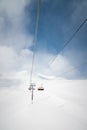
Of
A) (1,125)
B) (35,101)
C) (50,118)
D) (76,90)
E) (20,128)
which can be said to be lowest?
(1,125)

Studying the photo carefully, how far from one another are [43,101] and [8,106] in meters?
18.6

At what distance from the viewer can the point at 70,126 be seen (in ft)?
65.1

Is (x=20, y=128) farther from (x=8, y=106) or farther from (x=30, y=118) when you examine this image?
(x=8, y=106)

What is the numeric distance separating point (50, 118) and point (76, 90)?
1519 cm

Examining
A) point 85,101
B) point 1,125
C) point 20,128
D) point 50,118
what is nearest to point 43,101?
point 50,118

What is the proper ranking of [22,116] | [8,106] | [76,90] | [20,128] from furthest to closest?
1. [8,106]
2. [22,116]
3. [20,128]
4. [76,90]

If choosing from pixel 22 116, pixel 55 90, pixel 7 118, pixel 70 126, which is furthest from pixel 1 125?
pixel 55 90

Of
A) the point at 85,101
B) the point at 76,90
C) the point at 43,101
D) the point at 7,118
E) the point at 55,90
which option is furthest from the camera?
the point at 7,118

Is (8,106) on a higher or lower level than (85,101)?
lower

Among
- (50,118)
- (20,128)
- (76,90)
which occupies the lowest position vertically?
(20,128)

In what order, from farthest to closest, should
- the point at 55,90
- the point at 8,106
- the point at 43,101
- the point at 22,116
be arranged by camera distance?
the point at 8,106 → the point at 22,116 → the point at 43,101 → the point at 55,90

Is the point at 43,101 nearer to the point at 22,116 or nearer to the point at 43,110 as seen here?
the point at 43,110

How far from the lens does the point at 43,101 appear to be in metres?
24.2

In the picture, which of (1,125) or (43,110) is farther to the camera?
(1,125)
